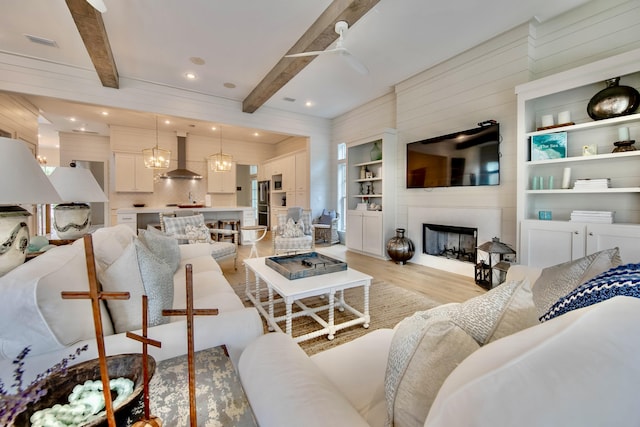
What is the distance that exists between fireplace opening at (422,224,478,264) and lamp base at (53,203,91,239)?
4453 mm

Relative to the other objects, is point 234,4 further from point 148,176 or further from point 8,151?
point 148,176

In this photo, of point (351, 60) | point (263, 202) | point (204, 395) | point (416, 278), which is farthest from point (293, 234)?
point (263, 202)

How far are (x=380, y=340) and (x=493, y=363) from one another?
3.26 feet

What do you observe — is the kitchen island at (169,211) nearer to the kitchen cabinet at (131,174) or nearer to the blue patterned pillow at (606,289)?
the kitchen cabinet at (131,174)

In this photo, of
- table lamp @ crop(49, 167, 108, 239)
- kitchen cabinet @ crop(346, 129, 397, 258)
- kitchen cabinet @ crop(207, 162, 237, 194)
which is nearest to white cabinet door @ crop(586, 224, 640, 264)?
kitchen cabinet @ crop(346, 129, 397, 258)

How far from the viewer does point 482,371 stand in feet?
1.41

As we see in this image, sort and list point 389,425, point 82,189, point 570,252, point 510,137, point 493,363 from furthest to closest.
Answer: point 510,137 < point 570,252 < point 82,189 < point 389,425 < point 493,363

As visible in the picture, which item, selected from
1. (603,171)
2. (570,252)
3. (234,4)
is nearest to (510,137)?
(603,171)

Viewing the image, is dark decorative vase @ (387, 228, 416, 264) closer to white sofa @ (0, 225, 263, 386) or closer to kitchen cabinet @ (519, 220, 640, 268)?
kitchen cabinet @ (519, 220, 640, 268)

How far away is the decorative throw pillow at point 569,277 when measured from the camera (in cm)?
108

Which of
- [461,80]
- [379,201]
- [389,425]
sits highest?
[461,80]

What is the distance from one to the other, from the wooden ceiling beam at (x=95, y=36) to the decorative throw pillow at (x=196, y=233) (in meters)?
2.45

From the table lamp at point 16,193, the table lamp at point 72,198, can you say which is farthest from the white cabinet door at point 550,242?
the table lamp at point 72,198

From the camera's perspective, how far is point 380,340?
135cm
